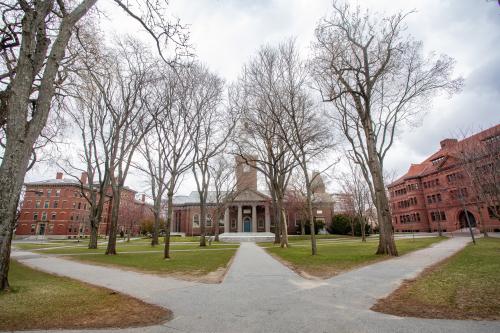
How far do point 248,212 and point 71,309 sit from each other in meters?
45.8

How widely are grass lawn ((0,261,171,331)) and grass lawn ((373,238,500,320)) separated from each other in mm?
4448

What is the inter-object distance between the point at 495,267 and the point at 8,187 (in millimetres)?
14394

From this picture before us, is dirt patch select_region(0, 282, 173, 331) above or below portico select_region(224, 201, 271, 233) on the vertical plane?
below

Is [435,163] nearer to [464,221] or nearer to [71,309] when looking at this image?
[464,221]

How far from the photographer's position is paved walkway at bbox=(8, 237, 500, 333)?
3.89 m

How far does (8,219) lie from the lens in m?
5.40

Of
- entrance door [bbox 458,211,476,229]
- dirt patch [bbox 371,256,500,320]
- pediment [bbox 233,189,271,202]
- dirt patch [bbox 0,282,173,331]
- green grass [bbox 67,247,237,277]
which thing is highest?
pediment [bbox 233,189,271,202]

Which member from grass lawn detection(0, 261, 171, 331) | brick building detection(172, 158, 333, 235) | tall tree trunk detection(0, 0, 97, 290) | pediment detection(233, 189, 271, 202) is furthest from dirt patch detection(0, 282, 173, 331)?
pediment detection(233, 189, 271, 202)

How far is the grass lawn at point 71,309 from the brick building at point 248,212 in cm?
3465

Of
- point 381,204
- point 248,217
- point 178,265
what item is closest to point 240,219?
point 248,217

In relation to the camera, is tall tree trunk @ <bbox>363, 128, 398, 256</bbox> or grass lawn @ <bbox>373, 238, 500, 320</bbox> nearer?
grass lawn @ <bbox>373, 238, 500, 320</bbox>

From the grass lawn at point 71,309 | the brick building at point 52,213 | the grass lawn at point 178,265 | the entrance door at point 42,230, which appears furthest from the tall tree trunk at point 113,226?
the entrance door at point 42,230

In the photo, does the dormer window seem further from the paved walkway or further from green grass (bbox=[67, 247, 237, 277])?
green grass (bbox=[67, 247, 237, 277])

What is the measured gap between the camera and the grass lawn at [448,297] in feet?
14.6
